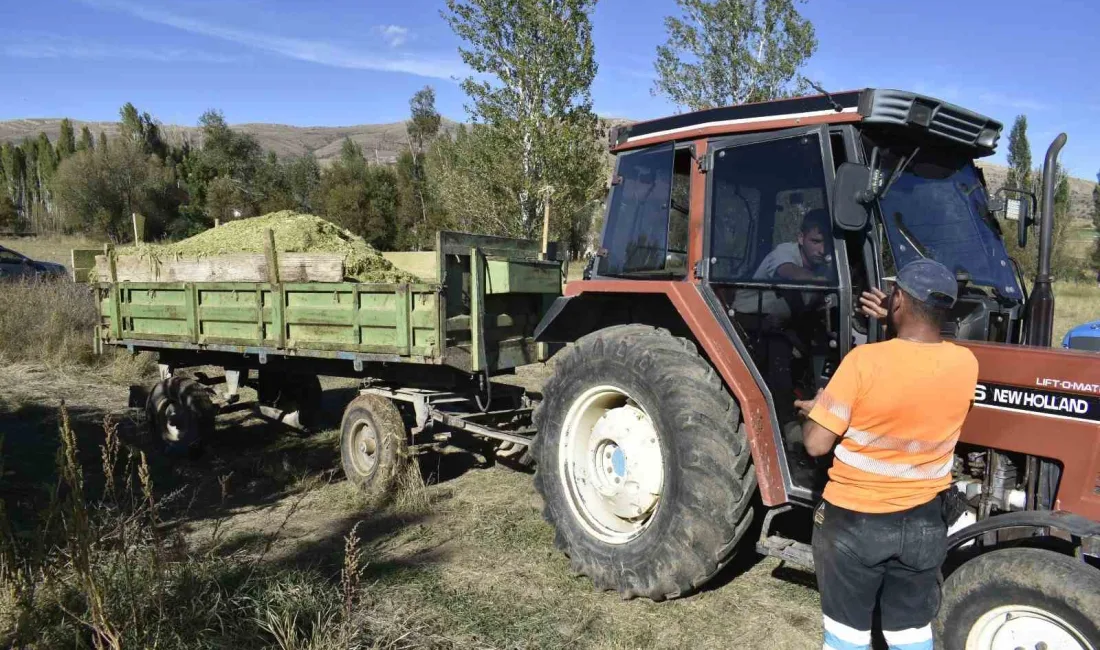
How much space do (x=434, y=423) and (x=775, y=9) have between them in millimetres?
20281

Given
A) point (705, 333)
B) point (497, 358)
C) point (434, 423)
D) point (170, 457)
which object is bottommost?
point (170, 457)

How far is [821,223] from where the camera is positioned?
3350mm

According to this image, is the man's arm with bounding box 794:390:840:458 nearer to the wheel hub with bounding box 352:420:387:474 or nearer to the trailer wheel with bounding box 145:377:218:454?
the wheel hub with bounding box 352:420:387:474

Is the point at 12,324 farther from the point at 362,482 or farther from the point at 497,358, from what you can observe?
the point at 497,358

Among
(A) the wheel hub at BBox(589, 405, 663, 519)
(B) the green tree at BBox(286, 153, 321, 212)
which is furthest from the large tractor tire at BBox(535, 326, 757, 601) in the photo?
(B) the green tree at BBox(286, 153, 321, 212)

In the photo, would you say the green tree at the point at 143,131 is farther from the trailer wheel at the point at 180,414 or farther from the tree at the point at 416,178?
the trailer wheel at the point at 180,414

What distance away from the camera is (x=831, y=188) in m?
3.27

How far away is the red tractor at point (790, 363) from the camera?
109 inches

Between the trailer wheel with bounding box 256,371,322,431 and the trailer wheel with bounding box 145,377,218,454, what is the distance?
19.1 inches

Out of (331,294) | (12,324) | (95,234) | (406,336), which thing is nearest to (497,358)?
(406,336)

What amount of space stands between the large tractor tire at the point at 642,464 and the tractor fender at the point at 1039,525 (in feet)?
2.90

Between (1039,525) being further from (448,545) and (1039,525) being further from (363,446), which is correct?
(363,446)

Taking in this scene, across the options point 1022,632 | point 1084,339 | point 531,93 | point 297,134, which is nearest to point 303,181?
point 531,93

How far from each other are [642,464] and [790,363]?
0.91 m
